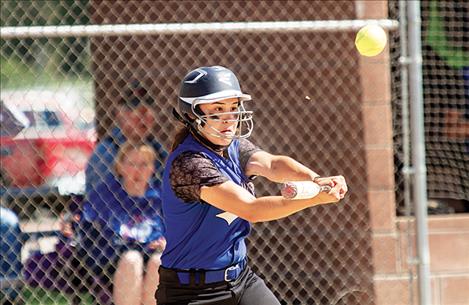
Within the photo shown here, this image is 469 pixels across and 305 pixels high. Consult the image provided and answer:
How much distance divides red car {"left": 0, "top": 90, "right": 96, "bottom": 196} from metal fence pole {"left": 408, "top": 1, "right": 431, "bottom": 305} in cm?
225

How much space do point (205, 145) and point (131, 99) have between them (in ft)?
7.40

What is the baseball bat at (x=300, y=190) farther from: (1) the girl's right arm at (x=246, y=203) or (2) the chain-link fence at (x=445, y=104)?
(2) the chain-link fence at (x=445, y=104)

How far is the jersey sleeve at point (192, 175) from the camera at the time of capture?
13.0 ft

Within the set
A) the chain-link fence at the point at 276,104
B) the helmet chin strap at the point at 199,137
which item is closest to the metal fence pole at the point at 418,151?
the chain-link fence at the point at 276,104

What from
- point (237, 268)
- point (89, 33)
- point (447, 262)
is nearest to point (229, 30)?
point (89, 33)

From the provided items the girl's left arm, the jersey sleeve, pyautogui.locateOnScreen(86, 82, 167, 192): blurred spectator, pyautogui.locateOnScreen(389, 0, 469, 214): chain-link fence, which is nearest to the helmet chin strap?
the jersey sleeve

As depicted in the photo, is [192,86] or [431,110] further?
[431,110]

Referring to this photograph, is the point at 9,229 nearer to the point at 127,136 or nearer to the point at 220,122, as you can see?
the point at 127,136

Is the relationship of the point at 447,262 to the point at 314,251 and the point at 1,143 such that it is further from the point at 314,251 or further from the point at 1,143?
the point at 1,143

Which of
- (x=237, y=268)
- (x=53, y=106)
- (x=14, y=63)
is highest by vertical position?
(x=14, y=63)

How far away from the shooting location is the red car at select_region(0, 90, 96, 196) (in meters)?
6.77

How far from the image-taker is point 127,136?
244 inches

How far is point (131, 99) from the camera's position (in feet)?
20.8

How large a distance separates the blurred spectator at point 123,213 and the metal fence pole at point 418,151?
1.60 metres
